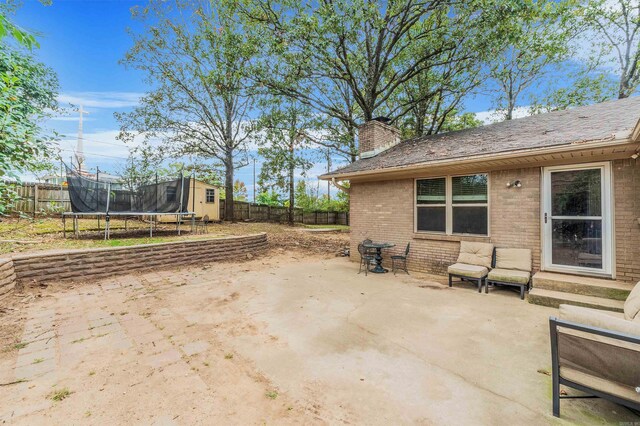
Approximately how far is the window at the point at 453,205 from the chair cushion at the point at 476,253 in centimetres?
35

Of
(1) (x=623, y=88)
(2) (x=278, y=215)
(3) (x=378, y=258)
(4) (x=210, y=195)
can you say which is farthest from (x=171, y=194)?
(1) (x=623, y=88)

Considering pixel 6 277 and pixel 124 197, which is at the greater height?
pixel 124 197

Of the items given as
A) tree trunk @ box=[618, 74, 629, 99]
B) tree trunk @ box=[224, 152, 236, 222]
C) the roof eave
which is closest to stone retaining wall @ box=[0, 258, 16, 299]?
the roof eave

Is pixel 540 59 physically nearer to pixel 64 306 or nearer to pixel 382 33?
pixel 382 33

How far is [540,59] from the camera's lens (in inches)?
540

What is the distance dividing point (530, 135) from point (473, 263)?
2952 millimetres

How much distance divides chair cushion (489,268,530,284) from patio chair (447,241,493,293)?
0.19 metres

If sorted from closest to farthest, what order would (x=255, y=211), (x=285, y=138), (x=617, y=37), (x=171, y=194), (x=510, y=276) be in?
(x=510, y=276), (x=171, y=194), (x=617, y=37), (x=285, y=138), (x=255, y=211)

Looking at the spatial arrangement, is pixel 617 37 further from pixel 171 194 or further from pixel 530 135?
pixel 171 194

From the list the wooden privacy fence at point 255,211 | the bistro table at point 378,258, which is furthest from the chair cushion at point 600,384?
the wooden privacy fence at point 255,211

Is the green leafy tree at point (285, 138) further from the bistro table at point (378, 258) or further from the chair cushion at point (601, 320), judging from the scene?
the chair cushion at point (601, 320)

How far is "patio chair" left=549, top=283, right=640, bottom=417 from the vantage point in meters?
1.75

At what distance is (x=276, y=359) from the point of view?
2785mm

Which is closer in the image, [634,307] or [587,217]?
[634,307]
